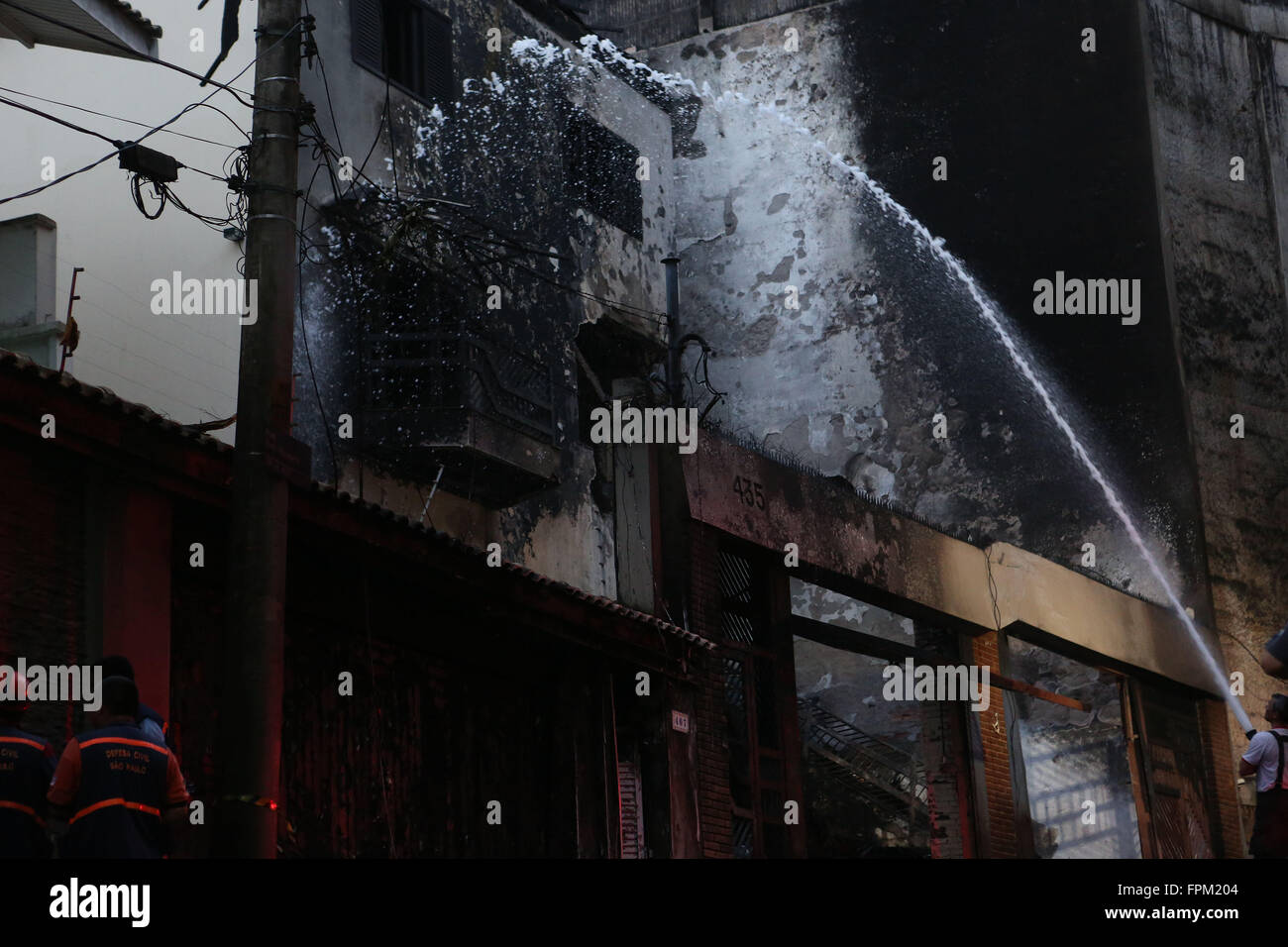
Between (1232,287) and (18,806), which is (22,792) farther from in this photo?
(1232,287)

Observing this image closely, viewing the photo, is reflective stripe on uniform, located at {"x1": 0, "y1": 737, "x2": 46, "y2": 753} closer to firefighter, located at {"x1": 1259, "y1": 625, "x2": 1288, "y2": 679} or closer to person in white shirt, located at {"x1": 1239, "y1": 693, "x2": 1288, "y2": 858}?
firefighter, located at {"x1": 1259, "y1": 625, "x2": 1288, "y2": 679}

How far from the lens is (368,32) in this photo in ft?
69.4

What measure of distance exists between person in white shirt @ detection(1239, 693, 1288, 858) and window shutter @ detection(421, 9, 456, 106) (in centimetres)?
1391

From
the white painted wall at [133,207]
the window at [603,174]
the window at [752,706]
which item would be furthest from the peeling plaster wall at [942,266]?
the white painted wall at [133,207]

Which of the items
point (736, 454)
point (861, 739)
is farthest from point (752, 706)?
point (861, 739)

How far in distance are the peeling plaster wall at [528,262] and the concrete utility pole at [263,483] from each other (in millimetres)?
8418

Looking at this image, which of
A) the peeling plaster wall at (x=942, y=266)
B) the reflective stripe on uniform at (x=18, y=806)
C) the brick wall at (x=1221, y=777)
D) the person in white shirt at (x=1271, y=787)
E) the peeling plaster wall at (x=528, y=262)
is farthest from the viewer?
the peeling plaster wall at (x=942, y=266)

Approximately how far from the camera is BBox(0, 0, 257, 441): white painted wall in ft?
63.1

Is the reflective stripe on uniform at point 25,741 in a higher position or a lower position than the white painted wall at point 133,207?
lower

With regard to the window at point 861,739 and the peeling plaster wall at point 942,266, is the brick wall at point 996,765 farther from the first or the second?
the peeling plaster wall at point 942,266

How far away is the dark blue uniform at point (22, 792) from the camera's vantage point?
327 inches

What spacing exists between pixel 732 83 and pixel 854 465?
23.1ft

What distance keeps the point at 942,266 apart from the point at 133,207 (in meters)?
13.4
